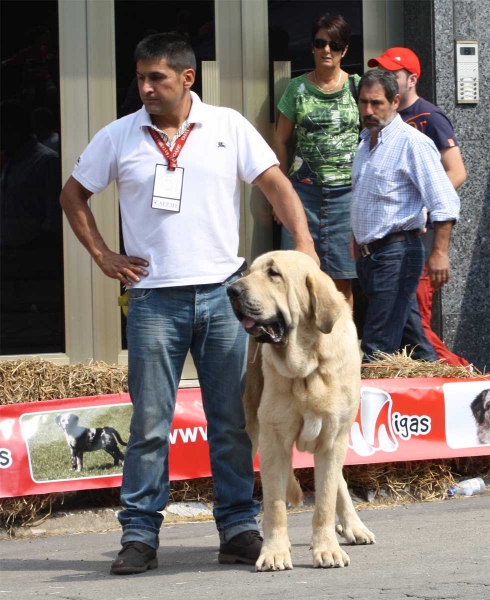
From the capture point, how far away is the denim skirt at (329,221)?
7.86 meters

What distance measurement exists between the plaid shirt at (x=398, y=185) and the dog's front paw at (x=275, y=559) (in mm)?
2647

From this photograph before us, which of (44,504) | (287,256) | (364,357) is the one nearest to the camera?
(287,256)

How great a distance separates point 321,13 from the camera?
8406 millimetres

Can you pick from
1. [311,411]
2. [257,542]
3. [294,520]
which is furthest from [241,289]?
[294,520]

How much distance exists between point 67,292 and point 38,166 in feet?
2.97

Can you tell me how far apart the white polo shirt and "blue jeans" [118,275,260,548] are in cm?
11

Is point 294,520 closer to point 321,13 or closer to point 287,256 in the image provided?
point 287,256

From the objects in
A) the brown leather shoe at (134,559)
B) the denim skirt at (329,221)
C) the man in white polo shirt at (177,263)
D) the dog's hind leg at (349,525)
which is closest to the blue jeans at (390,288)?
the denim skirt at (329,221)

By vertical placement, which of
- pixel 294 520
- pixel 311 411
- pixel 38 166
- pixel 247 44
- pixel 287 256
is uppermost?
pixel 247 44

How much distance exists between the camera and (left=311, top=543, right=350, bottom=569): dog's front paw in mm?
4672

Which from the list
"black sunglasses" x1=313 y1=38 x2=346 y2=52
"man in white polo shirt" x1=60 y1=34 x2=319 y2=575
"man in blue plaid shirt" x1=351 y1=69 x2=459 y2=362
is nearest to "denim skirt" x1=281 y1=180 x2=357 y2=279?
"man in blue plaid shirt" x1=351 y1=69 x2=459 y2=362

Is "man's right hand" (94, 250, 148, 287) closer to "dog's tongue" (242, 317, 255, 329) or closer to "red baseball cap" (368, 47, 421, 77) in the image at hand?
"dog's tongue" (242, 317, 255, 329)

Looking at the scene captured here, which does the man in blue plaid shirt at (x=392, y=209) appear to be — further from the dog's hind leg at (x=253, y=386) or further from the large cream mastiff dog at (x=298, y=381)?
the large cream mastiff dog at (x=298, y=381)

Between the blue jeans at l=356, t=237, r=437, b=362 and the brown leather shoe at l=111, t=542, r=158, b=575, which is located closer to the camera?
the brown leather shoe at l=111, t=542, r=158, b=575
